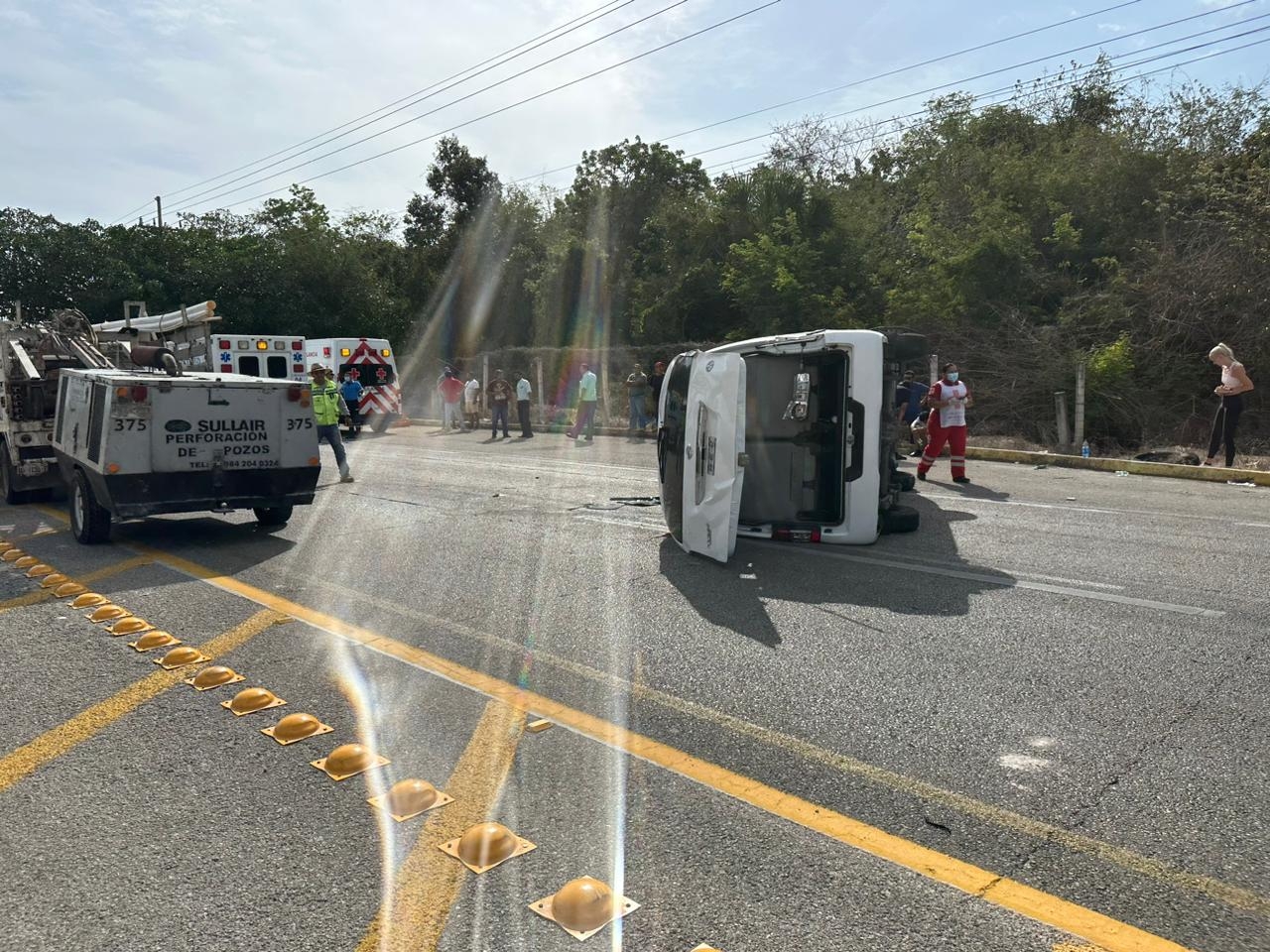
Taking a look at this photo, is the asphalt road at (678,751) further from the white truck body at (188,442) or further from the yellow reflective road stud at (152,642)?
the white truck body at (188,442)

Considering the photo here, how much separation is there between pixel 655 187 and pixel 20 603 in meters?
38.0

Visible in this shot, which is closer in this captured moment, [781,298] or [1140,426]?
[1140,426]

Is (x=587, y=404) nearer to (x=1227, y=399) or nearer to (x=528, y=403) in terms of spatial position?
(x=528, y=403)

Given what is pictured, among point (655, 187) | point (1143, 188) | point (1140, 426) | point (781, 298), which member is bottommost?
point (1140, 426)

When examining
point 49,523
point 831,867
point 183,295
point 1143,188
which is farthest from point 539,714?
point 183,295

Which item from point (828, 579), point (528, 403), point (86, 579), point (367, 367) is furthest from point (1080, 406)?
point (367, 367)

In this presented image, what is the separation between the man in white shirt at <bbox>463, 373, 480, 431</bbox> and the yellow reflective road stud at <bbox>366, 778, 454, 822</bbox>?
23.8 m

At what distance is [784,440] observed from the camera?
8445 millimetres

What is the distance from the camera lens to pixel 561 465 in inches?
628

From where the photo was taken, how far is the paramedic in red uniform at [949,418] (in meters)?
11.8

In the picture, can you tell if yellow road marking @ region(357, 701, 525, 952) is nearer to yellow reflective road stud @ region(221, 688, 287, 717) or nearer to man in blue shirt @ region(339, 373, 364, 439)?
yellow reflective road stud @ region(221, 688, 287, 717)

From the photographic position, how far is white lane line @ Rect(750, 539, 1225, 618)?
19.9ft

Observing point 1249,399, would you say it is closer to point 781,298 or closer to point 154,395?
point 781,298

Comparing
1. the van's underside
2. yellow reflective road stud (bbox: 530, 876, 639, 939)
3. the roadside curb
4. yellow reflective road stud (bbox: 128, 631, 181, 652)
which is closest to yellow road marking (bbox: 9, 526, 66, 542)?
yellow reflective road stud (bbox: 128, 631, 181, 652)
